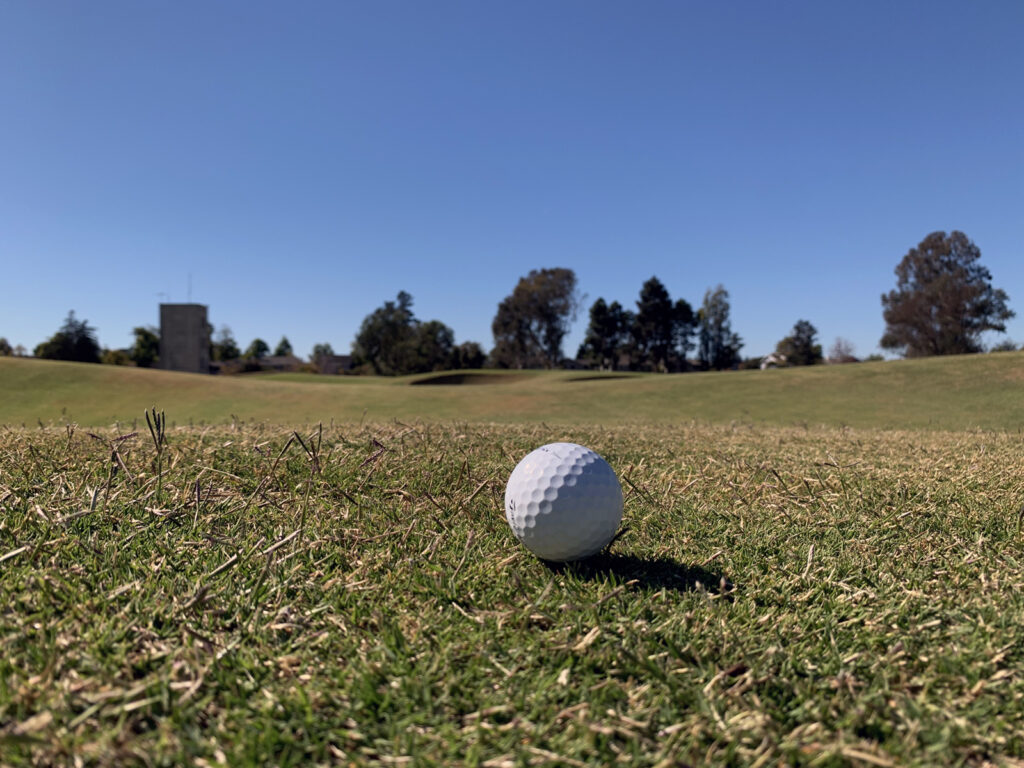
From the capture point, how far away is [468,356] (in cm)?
6562

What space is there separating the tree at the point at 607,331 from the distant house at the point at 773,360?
19955 millimetres

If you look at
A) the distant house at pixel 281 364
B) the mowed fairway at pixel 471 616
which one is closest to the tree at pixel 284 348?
the distant house at pixel 281 364

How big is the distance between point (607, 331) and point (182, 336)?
1812 inches

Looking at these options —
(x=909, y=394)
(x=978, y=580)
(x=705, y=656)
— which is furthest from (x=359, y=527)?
(x=909, y=394)

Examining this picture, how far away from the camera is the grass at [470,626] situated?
4.72ft

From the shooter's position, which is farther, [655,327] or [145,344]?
[655,327]

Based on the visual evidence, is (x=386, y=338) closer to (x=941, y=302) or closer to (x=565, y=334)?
(x=565, y=334)

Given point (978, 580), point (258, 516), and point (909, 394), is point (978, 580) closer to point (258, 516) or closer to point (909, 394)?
point (258, 516)

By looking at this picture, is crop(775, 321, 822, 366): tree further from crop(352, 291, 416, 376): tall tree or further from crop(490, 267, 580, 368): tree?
crop(352, 291, 416, 376): tall tree

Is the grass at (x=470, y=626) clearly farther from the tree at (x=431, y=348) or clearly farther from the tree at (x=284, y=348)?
the tree at (x=284, y=348)

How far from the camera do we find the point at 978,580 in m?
2.36

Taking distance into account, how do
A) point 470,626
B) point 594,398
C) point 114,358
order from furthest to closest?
point 114,358 → point 594,398 → point 470,626

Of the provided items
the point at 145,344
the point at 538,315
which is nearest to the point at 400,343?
the point at 538,315

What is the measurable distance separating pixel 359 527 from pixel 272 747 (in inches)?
56.9
